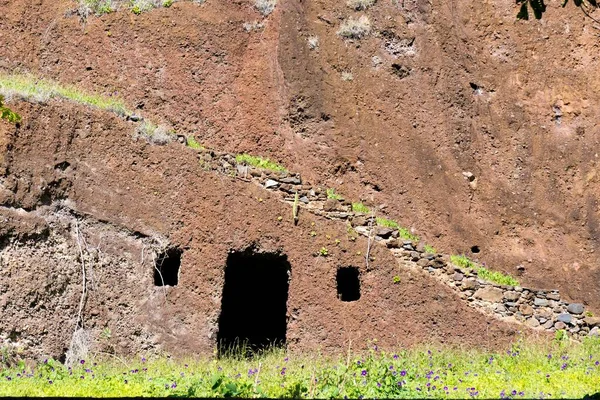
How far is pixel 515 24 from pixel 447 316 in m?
5.39

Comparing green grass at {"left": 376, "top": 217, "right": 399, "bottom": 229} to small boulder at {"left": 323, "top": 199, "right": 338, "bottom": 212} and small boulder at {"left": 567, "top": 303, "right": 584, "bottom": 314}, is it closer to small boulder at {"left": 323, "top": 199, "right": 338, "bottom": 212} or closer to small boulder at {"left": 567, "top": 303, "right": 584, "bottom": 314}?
small boulder at {"left": 323, "top": 199, "right": 338, "bottom": 212}

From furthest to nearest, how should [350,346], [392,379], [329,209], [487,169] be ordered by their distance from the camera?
[487,169], [329,209], [350,346], [392,379]

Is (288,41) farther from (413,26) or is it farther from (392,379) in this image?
(392,379)

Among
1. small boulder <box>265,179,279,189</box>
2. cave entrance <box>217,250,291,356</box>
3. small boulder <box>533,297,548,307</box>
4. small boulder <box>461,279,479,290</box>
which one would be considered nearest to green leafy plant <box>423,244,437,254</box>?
small boulder <box>461,279,479,290</box>

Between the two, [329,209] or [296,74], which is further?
[296,74]

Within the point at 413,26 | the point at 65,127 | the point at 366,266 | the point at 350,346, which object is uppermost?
the point at 413,26

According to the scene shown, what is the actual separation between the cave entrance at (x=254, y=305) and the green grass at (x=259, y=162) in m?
1.80

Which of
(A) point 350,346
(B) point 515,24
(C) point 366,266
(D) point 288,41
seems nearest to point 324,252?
(C) point 366,266

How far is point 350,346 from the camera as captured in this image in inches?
484

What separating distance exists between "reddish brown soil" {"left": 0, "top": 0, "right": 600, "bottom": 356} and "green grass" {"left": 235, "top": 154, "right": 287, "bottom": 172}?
8.8 inches

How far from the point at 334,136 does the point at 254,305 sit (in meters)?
3.77

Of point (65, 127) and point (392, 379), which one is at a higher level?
point (65, 127)

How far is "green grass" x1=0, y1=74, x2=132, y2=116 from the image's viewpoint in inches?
504

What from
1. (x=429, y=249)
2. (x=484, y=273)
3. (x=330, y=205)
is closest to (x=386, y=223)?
(x=429, y=249)
